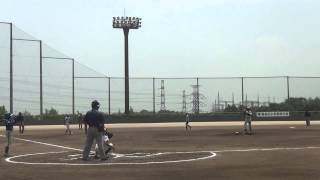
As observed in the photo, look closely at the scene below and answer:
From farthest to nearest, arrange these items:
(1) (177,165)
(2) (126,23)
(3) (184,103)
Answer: (2) (126,23), (3) (184,103), (1) (177,165)

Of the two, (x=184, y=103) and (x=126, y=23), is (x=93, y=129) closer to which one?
(x=184, y=103)

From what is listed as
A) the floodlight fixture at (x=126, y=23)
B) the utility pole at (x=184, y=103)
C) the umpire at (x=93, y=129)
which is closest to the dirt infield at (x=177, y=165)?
the umpire at (x=93, y=129)

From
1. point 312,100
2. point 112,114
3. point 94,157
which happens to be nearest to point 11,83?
point 112,114

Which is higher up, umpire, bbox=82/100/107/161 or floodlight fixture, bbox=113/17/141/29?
floodlight fixture, bbox=113/17/141/29

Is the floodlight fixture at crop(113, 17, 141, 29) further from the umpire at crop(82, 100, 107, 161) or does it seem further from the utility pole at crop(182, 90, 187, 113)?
the umpire at crop(82, 100, 107, 161)

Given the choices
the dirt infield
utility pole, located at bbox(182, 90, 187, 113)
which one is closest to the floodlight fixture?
utility pole, located at bbox(182, 90, 187, 113)

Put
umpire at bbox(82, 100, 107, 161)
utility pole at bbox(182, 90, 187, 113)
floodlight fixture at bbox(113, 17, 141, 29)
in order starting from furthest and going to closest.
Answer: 1. floodlight fixture at bbox(113, 17, 141, 29)
2. utility pole at bbox(182, 90, 187, 113)
3. umpire at bbox(82, 100, 107, 161)

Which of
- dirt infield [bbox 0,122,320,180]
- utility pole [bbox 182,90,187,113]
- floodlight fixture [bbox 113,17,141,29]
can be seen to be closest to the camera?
dirt infield [bbox 0,122,320,180]

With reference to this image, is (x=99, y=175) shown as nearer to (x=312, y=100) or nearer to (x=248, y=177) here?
(x=248, y=177)

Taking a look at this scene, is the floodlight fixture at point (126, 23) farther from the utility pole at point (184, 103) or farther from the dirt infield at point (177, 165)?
the dirt infield at point (177, 165)

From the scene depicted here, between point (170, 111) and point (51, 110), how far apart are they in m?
12.2

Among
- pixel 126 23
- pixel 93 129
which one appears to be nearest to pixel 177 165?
pixel 93 129

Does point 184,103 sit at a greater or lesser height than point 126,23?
lesser

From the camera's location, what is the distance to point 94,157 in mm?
17547
